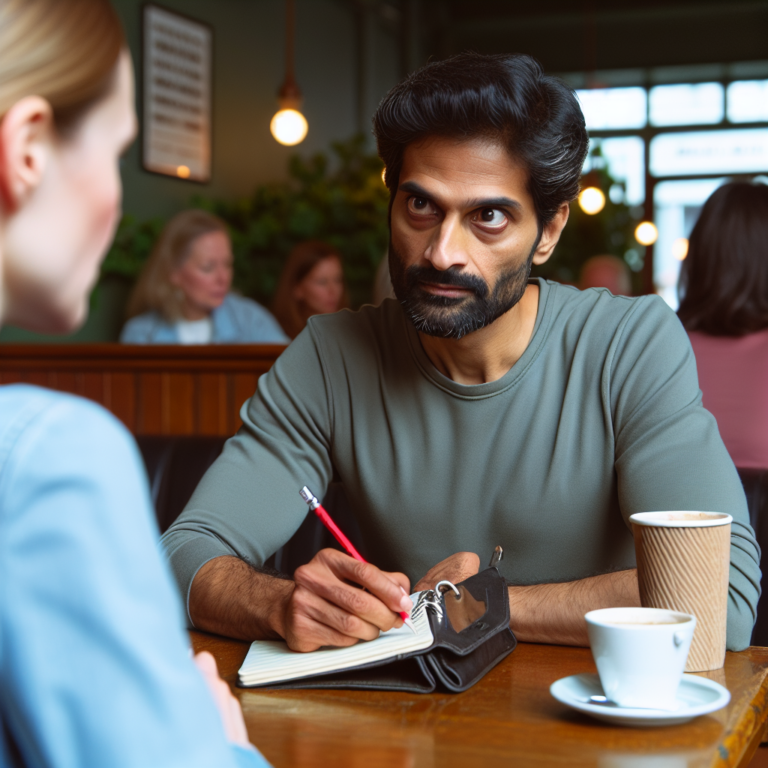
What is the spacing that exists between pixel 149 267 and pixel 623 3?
704cm

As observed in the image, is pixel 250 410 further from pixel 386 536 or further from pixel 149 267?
pixel 149 267

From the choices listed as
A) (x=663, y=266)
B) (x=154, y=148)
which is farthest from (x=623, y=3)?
(x=154, y=148)

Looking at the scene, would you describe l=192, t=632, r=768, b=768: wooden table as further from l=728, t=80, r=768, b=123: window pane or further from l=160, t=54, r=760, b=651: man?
l=728, t=80, r=768, b=123: window pane

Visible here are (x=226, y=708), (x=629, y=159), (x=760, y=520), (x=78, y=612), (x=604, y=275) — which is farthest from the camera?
(x=629, y=159)

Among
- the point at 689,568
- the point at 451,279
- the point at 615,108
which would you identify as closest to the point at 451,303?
the point at 451,279

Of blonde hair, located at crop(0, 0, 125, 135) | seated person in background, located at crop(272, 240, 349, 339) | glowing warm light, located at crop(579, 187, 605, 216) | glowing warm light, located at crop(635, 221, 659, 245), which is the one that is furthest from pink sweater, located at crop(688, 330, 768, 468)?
glowing warm light, located at crop(635, 221, 659, 245)

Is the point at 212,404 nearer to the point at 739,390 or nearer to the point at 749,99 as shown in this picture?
the point at 739,390

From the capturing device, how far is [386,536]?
159cm

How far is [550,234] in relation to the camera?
1.68m

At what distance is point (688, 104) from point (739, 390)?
910 cm

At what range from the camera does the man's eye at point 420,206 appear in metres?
1.50

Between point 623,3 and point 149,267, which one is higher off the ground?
point 623,3

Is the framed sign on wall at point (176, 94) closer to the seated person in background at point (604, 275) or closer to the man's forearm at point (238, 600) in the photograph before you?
the seated person in background at point (604, 275)

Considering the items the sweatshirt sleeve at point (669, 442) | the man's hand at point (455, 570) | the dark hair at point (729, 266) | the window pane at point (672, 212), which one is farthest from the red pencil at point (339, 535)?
the window pane at point (672, 212)
